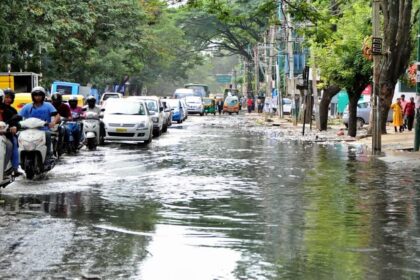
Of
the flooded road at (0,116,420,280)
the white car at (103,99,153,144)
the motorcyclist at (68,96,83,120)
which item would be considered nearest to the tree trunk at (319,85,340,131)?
the white car at (103,99,153,144)

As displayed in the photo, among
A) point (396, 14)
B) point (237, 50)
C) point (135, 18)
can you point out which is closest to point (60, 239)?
point (396, 14)

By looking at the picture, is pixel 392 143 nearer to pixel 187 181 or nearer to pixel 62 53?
pixel 187 181

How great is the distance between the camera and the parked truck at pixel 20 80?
129 ft

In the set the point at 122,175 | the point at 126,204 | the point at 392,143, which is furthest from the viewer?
the point at 392,143

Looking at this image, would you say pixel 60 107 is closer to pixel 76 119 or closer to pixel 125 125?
pixel 76 119

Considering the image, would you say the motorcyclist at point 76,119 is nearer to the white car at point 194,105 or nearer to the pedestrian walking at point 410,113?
the pedestrian walking at point 410,113

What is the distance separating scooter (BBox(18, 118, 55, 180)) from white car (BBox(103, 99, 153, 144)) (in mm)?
13298

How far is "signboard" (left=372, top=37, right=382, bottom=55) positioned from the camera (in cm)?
2573

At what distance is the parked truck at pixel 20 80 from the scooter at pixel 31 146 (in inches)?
926

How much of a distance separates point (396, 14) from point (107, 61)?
40003 mm

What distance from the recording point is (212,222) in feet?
36.8

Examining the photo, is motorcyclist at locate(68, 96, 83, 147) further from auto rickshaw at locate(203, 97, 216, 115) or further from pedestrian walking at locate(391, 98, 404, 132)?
auto rickshaw at locate(203, 97, 216, 115)

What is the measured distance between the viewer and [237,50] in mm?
94188

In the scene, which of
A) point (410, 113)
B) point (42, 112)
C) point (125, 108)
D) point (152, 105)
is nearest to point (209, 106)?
point (410, 113)
